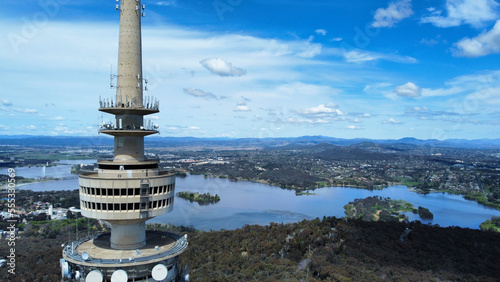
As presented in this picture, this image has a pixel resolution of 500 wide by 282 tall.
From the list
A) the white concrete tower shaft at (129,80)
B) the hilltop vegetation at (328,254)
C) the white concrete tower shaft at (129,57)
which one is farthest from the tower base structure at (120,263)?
the hilltop vegetation at (328,254)

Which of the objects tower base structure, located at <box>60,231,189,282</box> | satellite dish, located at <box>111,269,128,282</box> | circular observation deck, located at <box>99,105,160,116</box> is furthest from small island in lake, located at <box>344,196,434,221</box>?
satellite dish, located at <box>111,269,128,282</box>

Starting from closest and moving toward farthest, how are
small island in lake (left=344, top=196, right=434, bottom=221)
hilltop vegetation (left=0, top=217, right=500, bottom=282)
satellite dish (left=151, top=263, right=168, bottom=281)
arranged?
satellite dish (left=151, top=263, right=168, bottom=281) → hilltop vegetation (left=0, top=217, right=500, bottom=282) → small island in lake (left=344, top=196, right=434, bottom=221)

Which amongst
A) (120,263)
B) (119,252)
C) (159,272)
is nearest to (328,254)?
(159,272)

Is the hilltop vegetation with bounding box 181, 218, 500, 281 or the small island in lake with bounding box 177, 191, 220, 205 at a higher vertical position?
the hilltop vegetation with bounding box 181, 218, 500, 281

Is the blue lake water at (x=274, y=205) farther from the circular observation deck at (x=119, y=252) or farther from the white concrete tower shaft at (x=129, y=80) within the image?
the white concrete tower shaft at (x=129, y=80)

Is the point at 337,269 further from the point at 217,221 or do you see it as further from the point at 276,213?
the point at 276,213

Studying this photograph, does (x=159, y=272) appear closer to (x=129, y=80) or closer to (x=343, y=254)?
(x=129, y=80)

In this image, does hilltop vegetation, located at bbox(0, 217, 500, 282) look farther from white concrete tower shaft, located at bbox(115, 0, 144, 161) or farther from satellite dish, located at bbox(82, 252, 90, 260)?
white concrete tower shaft, located at bbox(115, 0, 144, 161)

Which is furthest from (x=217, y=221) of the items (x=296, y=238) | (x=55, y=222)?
(x=296, y=238)

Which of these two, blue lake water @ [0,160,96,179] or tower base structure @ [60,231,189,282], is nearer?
tower base structure @ [60,231,189,282]
